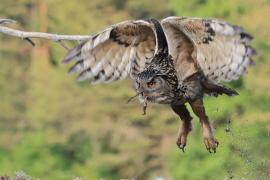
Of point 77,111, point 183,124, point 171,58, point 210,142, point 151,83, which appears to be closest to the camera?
point 151,83

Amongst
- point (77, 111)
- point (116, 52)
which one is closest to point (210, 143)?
point (116, 52)

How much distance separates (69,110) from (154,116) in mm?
5098

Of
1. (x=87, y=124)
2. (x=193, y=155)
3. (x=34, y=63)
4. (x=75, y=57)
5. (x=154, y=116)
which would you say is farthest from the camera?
(x=34, y=63)

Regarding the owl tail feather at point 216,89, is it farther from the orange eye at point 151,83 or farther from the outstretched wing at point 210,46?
the orange eye at point 151,83

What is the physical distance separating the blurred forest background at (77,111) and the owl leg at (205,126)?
27.0 metres

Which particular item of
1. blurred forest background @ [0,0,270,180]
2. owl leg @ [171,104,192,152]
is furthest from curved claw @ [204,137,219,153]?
blurred forest background @ [0,0,270,180]

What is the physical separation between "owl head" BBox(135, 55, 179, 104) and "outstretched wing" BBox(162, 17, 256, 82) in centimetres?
17

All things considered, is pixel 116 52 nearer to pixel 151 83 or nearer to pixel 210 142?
pixel 151 83

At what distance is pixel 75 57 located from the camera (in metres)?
12.9

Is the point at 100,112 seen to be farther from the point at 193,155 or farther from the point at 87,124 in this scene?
the point at 193,155

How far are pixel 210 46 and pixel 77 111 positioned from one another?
39336mm

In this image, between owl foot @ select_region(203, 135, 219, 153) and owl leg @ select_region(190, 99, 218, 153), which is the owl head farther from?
owl foot @ select_region(203, 135, 219, 153)

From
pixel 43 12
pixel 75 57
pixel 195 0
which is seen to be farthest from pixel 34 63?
pixel 75 57

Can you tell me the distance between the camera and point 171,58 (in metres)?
13.1
